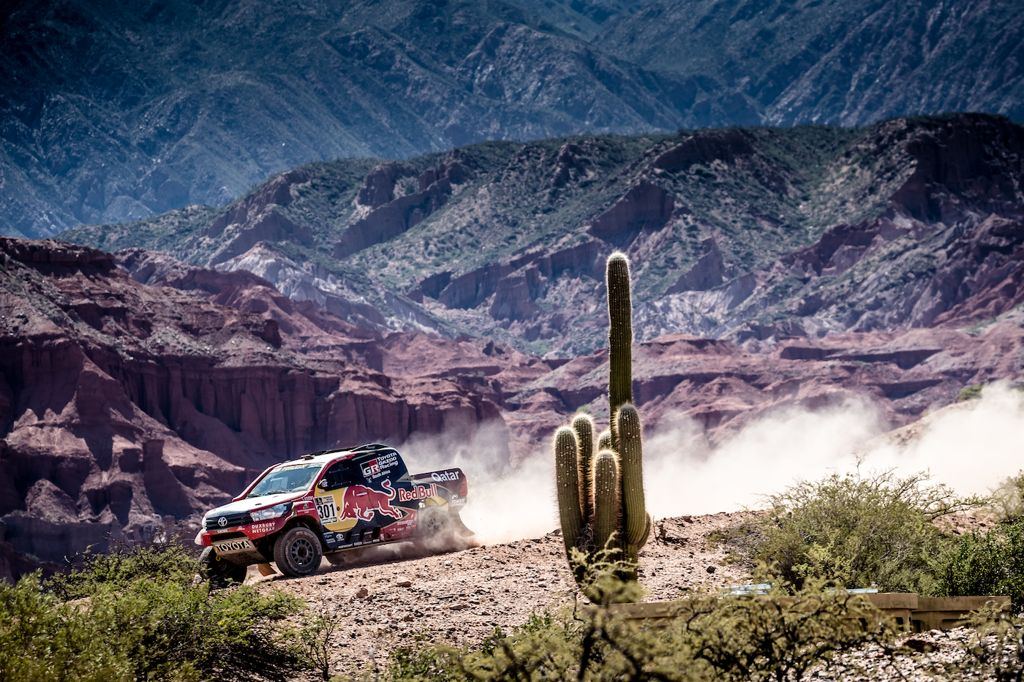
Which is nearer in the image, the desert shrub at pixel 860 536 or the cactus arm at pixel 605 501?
the cactus arm at pixel 605 501

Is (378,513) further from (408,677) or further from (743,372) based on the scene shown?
(743,372)

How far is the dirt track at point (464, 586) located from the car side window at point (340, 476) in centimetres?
126

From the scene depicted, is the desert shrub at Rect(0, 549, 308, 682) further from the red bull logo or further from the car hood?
the red bull logo

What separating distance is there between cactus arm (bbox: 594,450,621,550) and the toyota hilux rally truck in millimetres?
5664

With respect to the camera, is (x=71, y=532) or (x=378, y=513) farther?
(x=71, y=532)

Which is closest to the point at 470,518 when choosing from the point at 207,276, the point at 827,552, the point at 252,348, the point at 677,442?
the point at 827,552

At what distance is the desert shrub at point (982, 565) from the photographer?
64.2 feet

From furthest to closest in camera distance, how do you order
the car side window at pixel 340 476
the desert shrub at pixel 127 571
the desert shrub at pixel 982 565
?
the car side window at pixel 340 476
the desert shrub at pixel 127 571
the desert shrub at pixel 982 565

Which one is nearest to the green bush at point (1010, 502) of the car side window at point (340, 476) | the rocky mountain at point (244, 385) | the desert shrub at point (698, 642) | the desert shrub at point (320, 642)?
the desert shrub at point (698, 642)

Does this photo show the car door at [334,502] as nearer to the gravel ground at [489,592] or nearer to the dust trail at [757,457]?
the gravel ground at [489,592]

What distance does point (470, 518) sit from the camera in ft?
105

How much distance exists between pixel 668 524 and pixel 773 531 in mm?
4066

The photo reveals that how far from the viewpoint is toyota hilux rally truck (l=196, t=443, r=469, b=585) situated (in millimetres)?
23453

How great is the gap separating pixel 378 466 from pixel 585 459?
17.2 ft
